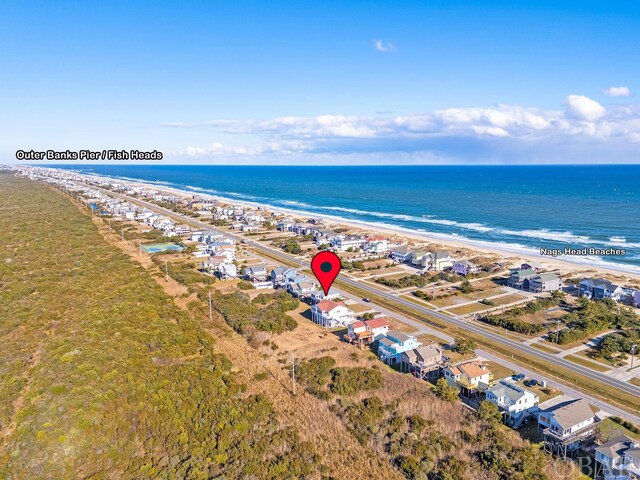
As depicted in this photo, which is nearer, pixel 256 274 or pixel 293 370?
pixel 293 370

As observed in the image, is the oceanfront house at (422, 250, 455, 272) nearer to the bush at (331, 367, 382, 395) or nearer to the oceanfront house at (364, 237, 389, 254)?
the oceanfront house at (364, 237, 389, 254)

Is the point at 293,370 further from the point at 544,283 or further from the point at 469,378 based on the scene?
the point at 544,283

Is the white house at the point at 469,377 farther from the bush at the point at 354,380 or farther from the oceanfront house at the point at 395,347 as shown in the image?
the bush at the point at 354,380

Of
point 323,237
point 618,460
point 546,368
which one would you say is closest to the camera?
point 618,460

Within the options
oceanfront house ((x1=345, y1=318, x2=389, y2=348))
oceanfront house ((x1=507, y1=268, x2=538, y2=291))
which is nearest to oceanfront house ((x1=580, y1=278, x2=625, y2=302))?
oceanfront house ((x1=507, y1=268, x2=538, y2=291))

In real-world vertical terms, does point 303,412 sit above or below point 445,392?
below

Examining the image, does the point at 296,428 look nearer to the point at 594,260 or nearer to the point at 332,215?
the point at 594,260

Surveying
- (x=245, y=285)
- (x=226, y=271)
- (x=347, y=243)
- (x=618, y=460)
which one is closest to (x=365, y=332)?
(x=618, y=460)
